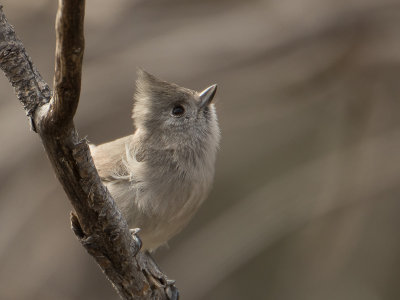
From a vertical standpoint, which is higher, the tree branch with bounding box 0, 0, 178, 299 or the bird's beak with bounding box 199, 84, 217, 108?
the bird's beak with bounding box 199, 84, 217, 108

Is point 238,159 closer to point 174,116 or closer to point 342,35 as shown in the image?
point 342,35

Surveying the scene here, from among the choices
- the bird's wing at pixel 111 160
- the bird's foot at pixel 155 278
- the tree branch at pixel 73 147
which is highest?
the bird's wing at pixel 111 160

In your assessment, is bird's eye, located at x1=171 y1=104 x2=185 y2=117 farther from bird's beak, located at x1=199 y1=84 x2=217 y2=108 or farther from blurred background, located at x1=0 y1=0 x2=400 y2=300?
blurred background, located at x1=0 y1=0 x2=400 y2=300

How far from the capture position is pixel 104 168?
3.54 meters

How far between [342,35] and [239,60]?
83cm

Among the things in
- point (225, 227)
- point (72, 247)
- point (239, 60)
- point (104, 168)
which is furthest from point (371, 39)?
point (72, 247)

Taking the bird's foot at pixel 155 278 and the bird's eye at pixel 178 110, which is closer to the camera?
the bird's foot at pixel 155 278

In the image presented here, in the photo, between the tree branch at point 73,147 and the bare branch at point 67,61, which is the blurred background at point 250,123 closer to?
the tree branch at point 73,147

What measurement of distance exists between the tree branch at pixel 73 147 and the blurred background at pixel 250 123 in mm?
2655

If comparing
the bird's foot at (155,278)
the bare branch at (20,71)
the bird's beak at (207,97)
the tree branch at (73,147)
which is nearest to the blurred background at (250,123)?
the bird's beak at (207,97)

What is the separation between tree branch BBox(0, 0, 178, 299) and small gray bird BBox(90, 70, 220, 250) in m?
0.48

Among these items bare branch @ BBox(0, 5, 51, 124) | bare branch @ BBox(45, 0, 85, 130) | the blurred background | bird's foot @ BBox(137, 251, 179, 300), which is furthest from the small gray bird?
the blurred background

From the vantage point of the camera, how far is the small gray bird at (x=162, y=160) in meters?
3.31

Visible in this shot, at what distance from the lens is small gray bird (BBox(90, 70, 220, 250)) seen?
10.9 ft
